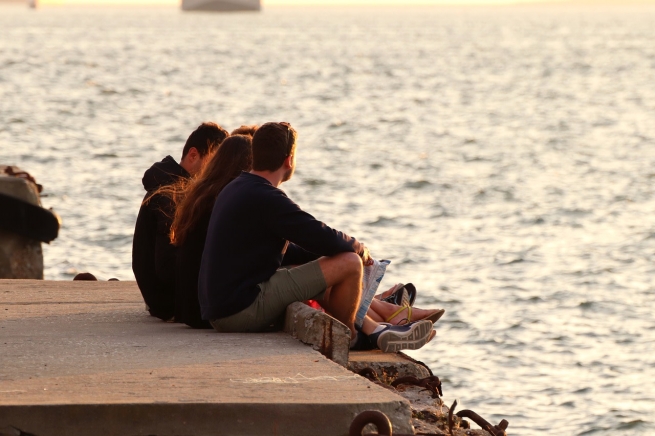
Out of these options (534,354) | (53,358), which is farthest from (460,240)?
(53,358)

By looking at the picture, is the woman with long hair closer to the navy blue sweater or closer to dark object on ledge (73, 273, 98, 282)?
the navy blue sweater

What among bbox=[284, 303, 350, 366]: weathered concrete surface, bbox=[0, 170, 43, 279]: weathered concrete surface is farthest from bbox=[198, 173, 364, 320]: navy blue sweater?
bbox=[0, 170, 43, 279]: weathered concrete surface

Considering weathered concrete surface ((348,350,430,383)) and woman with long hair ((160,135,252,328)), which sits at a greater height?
woman with long hair ((160,135,252,328))

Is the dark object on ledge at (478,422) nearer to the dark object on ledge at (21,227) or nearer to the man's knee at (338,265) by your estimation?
the man's knee at (338,265)

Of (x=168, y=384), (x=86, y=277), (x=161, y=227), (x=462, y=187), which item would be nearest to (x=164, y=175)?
(x=161, y=227)

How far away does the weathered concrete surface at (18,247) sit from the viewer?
10.9m

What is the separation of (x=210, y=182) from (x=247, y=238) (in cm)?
55

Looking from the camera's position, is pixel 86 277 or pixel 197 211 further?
pixel 86 277

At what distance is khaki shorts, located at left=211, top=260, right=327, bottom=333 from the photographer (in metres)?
6.64

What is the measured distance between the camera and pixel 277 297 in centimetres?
664

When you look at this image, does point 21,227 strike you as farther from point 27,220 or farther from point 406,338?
point 406,338

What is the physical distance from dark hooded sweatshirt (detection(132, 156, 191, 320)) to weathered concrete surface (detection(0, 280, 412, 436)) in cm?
33

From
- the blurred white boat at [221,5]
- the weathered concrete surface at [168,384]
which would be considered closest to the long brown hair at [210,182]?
the weathered concrete surface at [168,384]

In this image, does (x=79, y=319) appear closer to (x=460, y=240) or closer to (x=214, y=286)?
(x=214, y=286)
